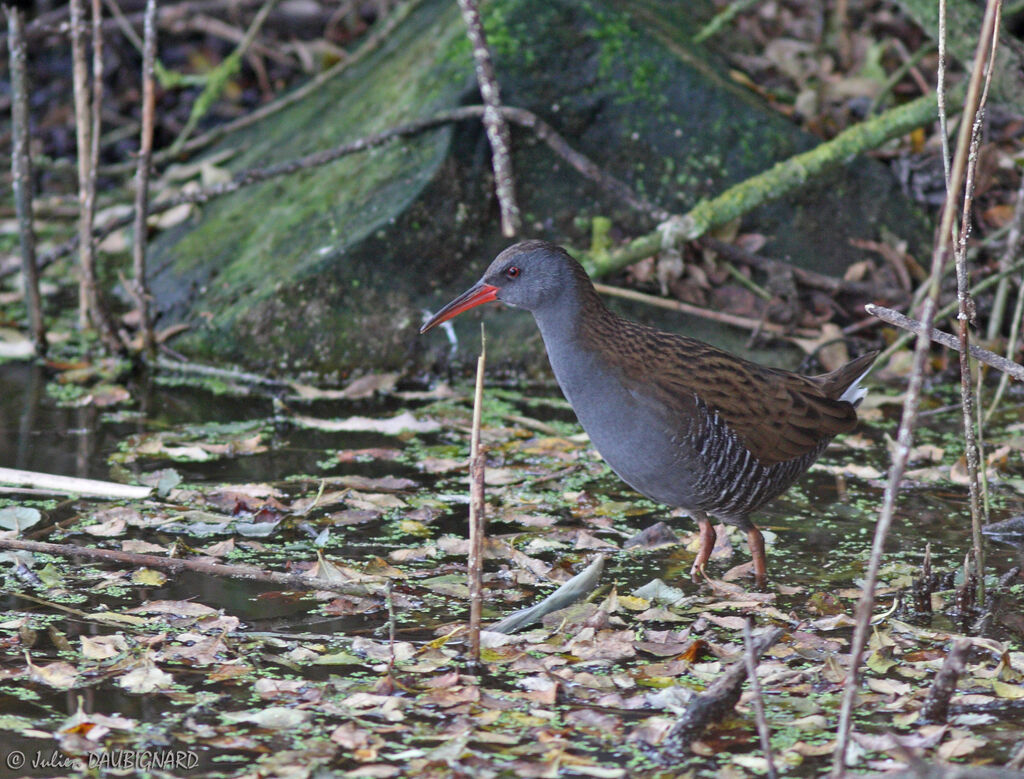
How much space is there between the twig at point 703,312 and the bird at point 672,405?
5.18ft

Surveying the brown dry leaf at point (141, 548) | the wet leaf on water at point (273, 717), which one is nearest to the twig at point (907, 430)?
the wet leaf on water at point (273, 717)

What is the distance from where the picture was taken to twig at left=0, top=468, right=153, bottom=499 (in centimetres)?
371

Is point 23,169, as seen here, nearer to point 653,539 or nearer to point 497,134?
point 497,134

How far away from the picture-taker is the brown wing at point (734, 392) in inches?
133

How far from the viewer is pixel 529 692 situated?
2.69 metres

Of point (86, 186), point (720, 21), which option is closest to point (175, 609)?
point (86, 186)

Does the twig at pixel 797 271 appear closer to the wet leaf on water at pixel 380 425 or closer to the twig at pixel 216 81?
the wet leaf on water at pixel 380 425


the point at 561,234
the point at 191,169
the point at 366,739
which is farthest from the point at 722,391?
the point at 191,169

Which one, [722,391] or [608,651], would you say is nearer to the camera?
[608,651]

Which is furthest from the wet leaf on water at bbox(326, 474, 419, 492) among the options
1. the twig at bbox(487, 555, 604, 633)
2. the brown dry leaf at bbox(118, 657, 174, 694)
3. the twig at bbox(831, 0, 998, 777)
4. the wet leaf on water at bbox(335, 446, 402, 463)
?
the twig at bbox(831, 0, 998, 777)

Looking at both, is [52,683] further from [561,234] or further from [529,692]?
[561,234]

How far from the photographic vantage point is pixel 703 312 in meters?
5.22

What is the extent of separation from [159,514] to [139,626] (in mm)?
771

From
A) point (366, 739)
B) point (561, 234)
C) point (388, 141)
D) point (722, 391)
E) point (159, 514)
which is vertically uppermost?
point (388, 141)
